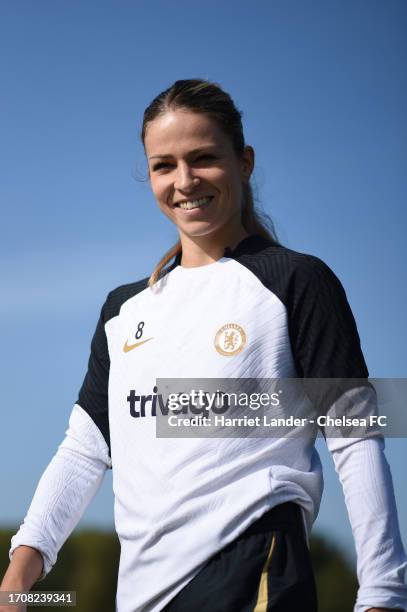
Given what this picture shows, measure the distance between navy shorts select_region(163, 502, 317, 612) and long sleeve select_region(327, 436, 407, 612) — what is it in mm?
173

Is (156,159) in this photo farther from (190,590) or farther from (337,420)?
(190,590)

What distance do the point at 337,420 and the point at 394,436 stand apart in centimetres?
31

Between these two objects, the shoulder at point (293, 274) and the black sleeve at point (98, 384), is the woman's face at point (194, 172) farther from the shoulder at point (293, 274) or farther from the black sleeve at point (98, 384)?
the black sleeve at point (98, 384)

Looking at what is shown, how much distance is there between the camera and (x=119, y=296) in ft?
10.3

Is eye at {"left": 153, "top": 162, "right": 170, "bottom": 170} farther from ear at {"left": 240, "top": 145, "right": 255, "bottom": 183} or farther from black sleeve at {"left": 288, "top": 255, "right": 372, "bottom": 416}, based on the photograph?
black sleeve at {"left": 288, "top": 255, "right": 372, "bottom": 416}

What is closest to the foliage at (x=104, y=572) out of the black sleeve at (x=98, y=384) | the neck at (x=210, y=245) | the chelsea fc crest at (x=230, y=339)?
the black sleeve at (x=98, y=384)

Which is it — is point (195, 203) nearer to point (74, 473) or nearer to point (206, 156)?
point (206, 156)

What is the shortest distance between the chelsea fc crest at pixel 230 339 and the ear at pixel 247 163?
0.70 m

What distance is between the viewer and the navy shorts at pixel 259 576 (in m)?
2.18

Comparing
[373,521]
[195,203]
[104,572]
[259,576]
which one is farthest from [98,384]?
[104,572]

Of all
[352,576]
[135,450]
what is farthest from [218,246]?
[352,576]

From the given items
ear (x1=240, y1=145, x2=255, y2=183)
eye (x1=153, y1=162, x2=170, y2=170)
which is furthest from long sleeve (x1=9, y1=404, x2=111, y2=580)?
ear (x1=240, y1=145, x2=255, y2=183)

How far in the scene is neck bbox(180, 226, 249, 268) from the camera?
286cm

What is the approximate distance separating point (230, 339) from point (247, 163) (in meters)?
0.81
